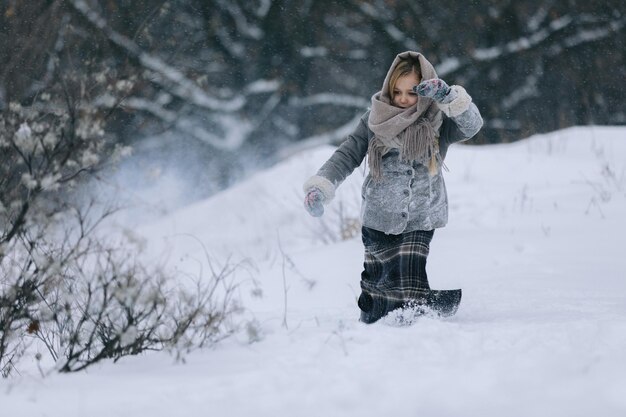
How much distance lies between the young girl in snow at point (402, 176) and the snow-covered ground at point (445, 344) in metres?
0.31

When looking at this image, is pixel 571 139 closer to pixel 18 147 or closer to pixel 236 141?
pixel 236 141

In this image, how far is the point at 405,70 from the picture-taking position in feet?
10.9

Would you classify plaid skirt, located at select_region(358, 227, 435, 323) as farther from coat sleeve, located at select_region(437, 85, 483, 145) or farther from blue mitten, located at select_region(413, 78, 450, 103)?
blue mitten, located at select_region(413, 78, 450, 103)

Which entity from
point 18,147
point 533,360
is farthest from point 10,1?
point 533,360

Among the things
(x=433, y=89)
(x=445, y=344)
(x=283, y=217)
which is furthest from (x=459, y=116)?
(x=283, y=217)

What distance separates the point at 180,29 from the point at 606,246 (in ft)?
26.9

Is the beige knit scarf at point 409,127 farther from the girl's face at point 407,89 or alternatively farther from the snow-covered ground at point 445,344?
the snow-covered ground at point 445,344

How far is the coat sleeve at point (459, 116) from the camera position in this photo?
10.2 feet

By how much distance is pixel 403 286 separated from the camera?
11.0ft

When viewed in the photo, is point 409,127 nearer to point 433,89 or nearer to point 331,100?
point 433,89

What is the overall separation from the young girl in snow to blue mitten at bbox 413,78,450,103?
A: 129 mm

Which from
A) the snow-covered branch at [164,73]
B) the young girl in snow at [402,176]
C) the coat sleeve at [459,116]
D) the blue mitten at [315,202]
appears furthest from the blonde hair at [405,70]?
the snow-covered branch at [164,73]

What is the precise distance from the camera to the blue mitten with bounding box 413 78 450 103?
3037 millimetres

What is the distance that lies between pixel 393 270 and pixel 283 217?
472 centimetres
